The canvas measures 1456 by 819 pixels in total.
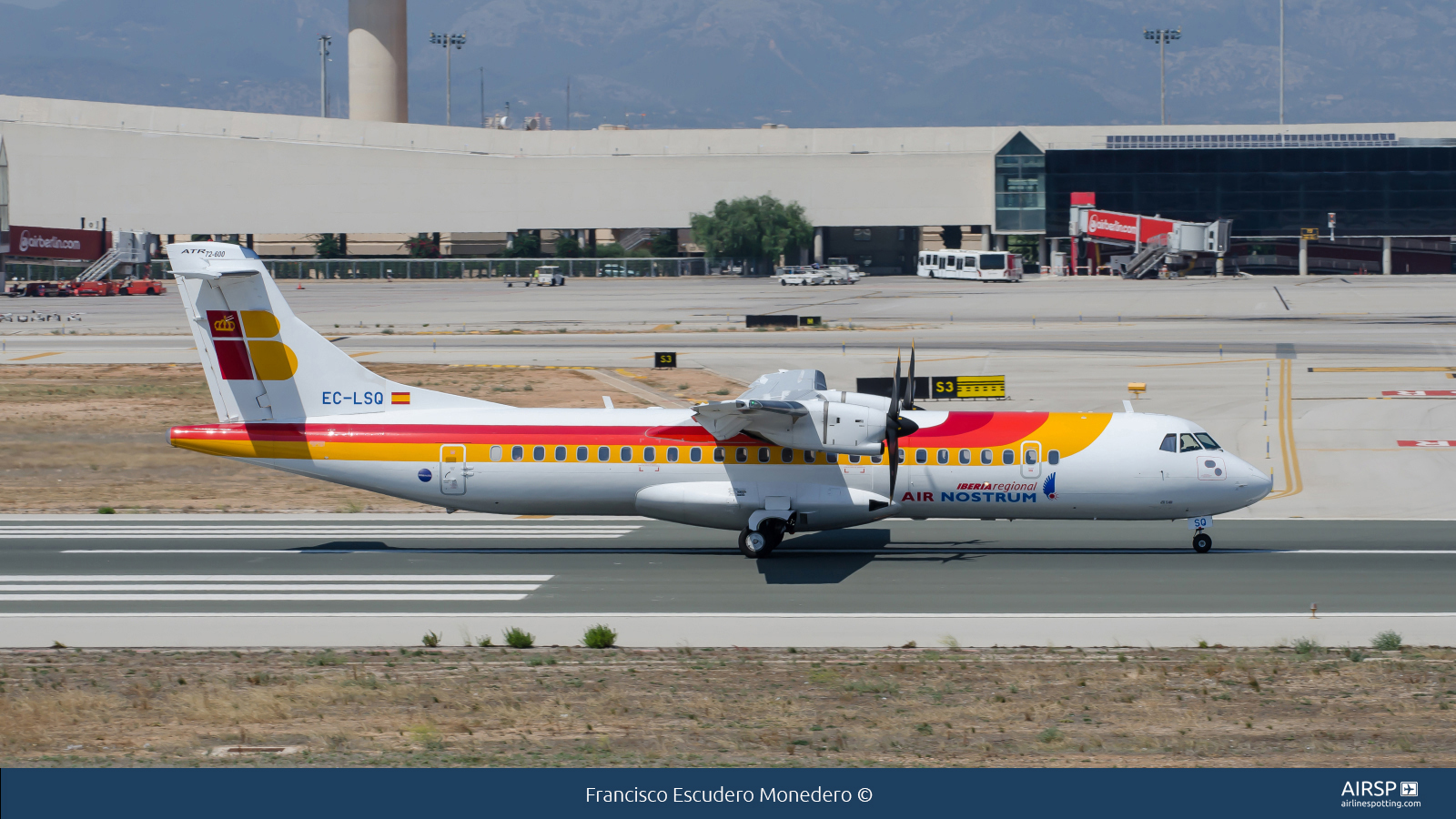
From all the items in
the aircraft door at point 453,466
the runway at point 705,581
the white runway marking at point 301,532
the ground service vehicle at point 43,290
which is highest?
the ground service vehicle at point 43,290

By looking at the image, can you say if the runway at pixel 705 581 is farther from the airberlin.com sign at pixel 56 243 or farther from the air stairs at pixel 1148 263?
the airberlin.com sign at pixel 56 243

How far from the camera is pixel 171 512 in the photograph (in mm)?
33625

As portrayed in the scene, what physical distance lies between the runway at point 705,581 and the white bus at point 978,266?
98503mm

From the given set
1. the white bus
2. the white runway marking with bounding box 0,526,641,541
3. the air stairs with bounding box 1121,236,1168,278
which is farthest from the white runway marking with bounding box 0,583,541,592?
the air stairs with bounding box 1121,236,1168,278

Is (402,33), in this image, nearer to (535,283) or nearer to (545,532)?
(535,283)

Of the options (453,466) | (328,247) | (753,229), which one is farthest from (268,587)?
(328,247)

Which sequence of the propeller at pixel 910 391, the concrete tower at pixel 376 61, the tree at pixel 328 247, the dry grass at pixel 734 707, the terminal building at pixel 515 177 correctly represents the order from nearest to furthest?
1. the dry grass at pixel 734 707
2. the propeller at pixel 910 391
3. the terminal building at pixel 515 177
4. the tree at pixel 328 247
5. the concrete tower at pixel 376 61

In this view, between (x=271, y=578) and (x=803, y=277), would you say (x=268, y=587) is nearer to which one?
(x=271, y=578)

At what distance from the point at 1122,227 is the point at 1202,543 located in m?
118

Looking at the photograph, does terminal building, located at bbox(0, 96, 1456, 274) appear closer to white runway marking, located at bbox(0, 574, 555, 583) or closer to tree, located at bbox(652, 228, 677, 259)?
tree, located at bbox(652, 228, 677, 259)

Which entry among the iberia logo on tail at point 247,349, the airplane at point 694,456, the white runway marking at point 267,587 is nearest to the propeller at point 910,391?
the airplane at point 694,456

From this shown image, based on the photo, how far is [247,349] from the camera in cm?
2823

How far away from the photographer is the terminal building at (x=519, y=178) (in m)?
152

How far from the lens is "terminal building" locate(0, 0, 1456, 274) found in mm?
151625
